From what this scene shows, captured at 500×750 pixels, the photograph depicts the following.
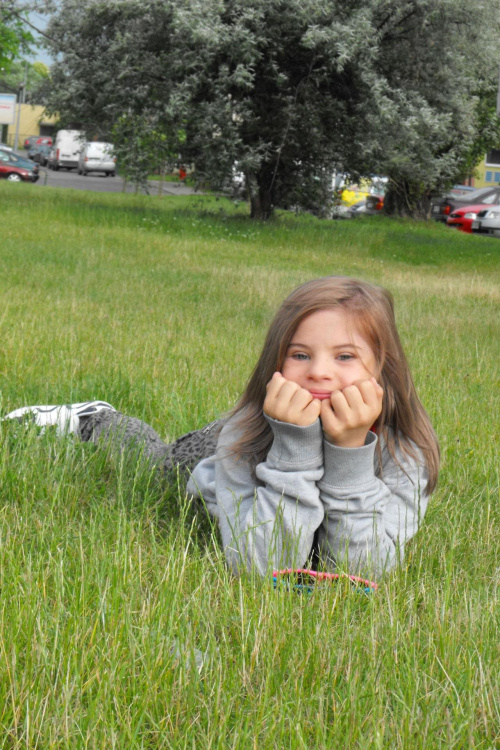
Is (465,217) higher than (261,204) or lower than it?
higher

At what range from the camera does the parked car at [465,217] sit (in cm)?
2762

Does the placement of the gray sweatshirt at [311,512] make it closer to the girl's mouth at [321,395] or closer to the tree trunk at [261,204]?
the girl's mouth at [321,395]

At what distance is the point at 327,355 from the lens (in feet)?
8.45

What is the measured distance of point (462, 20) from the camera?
17.3m

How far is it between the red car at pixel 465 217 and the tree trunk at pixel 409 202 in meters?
1.57

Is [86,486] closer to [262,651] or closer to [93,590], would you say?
[93,590]

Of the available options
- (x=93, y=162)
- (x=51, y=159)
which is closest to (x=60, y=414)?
(x=93, y=162)

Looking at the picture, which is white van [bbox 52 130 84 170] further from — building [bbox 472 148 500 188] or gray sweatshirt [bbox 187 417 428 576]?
gray sweatshirt [bbox 187 417 428 576]

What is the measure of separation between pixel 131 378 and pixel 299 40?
13.1 meters

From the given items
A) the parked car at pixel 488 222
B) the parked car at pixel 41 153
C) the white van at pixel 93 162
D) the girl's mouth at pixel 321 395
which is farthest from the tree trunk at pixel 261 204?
the parked car at pixel 41 153

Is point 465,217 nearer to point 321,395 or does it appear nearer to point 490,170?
point 321,395

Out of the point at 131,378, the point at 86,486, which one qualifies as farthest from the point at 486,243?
the point at 86,486

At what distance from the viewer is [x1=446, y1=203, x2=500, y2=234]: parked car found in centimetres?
2762

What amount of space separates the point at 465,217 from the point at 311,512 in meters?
26.5
